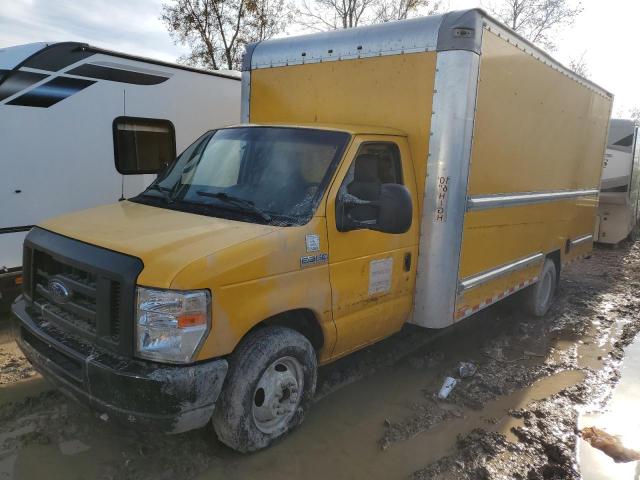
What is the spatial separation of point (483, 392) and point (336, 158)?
2525mm

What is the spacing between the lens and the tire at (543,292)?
22.5ft

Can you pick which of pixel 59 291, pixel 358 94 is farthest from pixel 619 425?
pixel 59 291

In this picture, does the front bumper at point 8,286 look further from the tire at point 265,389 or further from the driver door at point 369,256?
the driver door at point 369,256

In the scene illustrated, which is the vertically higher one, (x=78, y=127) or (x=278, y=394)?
(x=78, y=127)

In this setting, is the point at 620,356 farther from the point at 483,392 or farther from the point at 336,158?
the point at 336,158

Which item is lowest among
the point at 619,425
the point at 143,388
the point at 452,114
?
the point at 619,425

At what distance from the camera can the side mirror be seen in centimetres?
348

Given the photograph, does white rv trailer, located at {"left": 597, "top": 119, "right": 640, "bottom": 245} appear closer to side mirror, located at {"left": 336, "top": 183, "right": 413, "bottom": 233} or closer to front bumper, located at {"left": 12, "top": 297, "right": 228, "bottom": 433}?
side mirror, located at {"left": 336, "top": 183, "right": 413, "bottom": 233}

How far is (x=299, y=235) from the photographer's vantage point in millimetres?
3379

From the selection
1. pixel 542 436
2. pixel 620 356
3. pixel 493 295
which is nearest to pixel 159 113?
pixel 493 295

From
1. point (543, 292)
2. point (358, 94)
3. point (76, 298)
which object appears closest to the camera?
point (76, 298)

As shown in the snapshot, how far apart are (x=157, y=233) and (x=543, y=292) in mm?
5708

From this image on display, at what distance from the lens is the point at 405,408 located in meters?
4.30

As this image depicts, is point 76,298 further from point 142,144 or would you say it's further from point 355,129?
point 142,144
